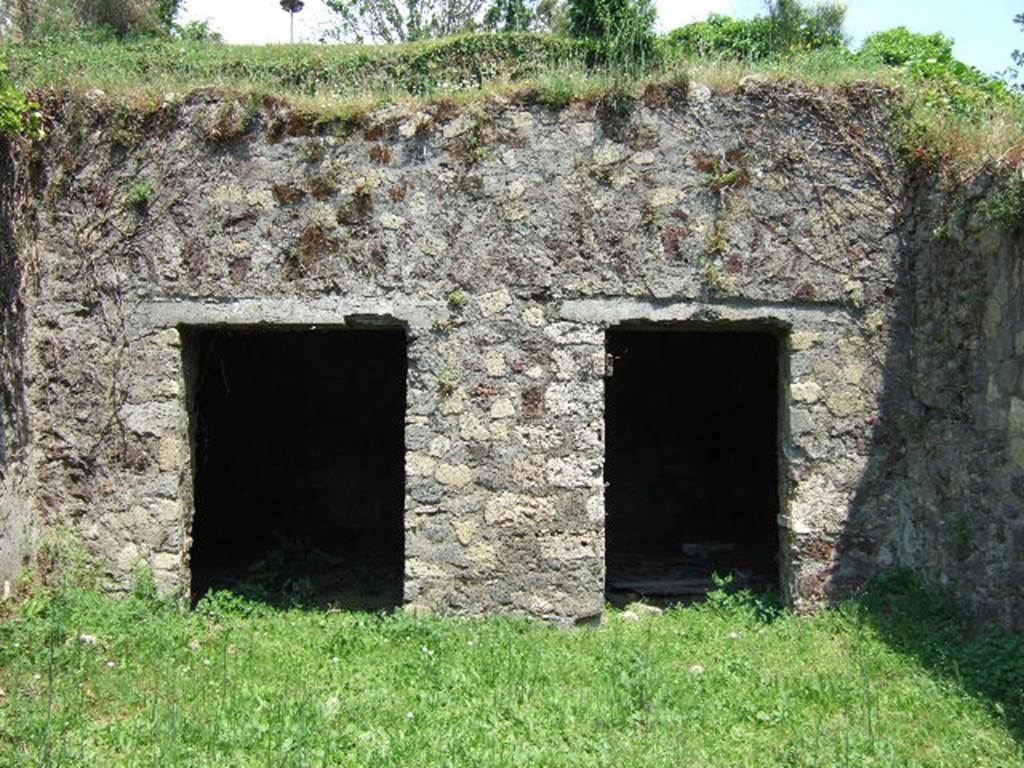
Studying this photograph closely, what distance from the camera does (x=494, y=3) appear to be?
24.8 meters

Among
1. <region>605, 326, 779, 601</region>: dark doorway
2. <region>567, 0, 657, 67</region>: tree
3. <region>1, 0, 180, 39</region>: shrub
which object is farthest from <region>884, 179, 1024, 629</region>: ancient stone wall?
<region>1, 0, 180, 39</region>: shrub

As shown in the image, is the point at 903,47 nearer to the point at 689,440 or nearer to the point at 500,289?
the point at 689,440

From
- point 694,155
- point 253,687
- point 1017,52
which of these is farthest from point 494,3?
point 253,687

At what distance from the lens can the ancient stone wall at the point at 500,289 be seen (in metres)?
5.86

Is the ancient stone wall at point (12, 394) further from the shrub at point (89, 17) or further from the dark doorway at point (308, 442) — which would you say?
the shrub at point (89, 17)

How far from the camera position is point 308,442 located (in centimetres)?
968

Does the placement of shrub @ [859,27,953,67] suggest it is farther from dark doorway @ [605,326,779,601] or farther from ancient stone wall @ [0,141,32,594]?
ancient stone wall @ [0,141,32,594]

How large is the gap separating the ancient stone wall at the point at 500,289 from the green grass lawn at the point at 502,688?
420mm

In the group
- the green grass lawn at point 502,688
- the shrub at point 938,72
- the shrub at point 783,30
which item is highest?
the shrub at point 783,30

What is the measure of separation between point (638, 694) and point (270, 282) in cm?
324

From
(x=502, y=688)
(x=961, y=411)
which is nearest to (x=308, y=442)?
(x=502, y=688)

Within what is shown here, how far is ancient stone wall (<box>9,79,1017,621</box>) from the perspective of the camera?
19.2 feet

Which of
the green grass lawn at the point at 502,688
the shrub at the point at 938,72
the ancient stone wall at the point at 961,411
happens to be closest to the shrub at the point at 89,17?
the shrub at the point at 938,72

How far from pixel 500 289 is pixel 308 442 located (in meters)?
4.43
